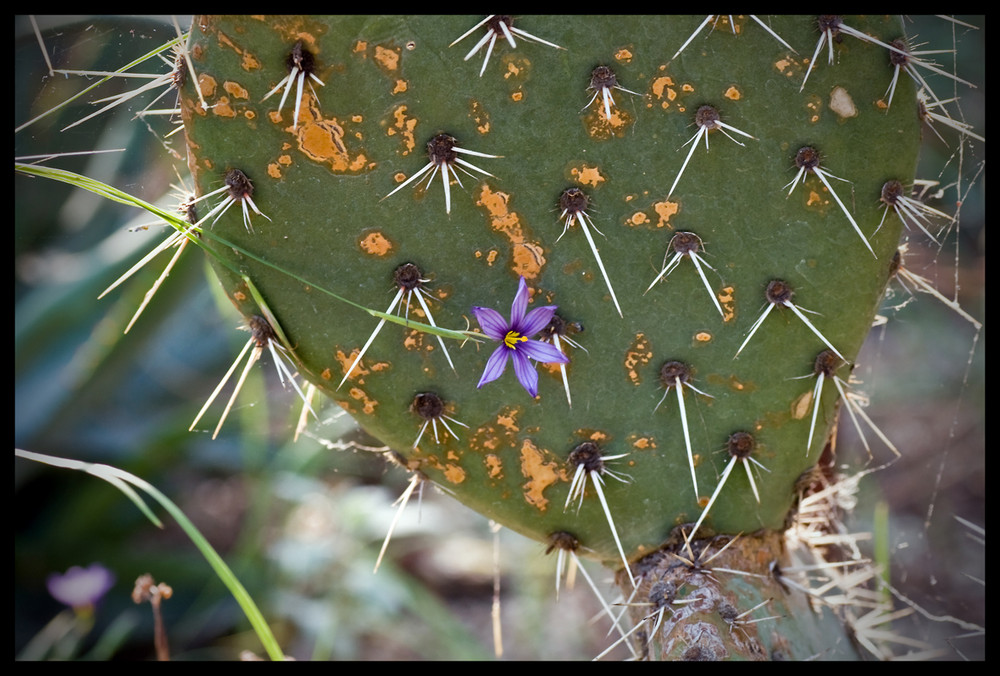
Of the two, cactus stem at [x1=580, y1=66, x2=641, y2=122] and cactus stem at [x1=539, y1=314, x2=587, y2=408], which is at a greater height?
cactus stem at [x1=580, y1=66, x2=641, y2=122]

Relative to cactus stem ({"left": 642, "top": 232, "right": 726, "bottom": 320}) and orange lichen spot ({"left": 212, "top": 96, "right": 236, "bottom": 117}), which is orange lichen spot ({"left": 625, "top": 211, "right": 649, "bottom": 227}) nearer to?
cactus stem ({"left": 642, "top": 232, "right": 726, "bottom": 320})

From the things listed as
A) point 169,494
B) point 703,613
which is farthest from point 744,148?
point 169,494

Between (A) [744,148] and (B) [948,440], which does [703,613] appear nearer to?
(A) [744,148]

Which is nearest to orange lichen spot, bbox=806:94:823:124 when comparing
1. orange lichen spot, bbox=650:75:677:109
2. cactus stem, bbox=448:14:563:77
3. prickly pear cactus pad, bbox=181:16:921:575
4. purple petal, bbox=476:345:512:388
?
prickly pear cactus pad, bbox=181:16:921:575

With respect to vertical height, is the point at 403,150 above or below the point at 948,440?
above

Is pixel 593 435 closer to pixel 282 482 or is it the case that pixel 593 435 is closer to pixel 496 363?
pixel 496 363

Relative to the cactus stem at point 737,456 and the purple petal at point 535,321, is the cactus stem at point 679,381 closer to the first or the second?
the cactus stem at point 737,456

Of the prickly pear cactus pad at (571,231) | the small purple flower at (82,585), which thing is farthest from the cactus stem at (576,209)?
the small purple flower at (82,585)
